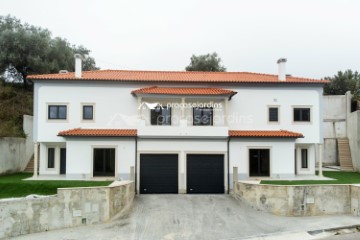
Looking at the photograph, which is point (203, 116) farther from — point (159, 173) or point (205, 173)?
point (159, 173)

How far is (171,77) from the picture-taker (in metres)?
23.2

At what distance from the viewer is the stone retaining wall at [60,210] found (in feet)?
44.8

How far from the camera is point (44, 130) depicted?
21.2 meters

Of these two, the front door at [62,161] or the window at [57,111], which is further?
the front door at [62,161]

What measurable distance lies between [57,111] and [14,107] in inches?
398

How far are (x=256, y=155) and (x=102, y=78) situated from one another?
12129mm

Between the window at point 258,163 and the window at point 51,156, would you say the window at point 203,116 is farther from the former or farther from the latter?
the window at point 51,156

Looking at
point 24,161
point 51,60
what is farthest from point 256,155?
point 51,60

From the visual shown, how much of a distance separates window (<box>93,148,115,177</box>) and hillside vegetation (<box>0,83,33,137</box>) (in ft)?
27.4

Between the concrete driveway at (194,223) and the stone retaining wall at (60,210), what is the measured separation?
47cm

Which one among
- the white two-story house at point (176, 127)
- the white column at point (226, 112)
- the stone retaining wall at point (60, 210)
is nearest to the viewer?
the stone retaining wall at point (60, 210)

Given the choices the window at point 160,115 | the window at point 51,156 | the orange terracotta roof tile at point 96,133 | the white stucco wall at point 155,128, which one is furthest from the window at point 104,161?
the window at point 51,156

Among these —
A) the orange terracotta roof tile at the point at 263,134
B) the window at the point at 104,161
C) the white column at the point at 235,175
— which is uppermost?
the orange terracotta roof tile at the point at 263,134

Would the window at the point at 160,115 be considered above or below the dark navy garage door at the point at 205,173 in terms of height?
above
